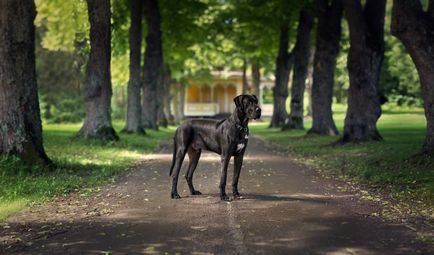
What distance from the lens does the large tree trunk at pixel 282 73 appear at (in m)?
39.1

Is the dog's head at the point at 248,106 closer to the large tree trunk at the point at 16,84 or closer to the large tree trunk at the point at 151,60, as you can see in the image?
the large tree trunk at the point at 16,84

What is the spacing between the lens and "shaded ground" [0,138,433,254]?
671 cm

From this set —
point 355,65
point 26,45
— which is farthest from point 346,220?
point 355,65

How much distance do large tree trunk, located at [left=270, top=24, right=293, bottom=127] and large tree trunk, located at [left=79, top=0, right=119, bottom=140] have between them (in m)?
17.1

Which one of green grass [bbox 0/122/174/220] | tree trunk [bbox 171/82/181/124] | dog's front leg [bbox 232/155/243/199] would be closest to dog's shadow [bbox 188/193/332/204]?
dog's front leg [bbox 232/155/243/199]

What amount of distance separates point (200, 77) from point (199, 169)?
47.1 m

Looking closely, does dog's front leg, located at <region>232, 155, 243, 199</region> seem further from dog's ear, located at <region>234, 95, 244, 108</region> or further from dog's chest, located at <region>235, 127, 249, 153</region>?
dog's ear, located at <region>234, 95, 244, 108</region>

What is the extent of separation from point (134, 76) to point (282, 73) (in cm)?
1267

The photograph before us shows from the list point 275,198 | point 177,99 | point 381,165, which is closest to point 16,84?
point 275,198

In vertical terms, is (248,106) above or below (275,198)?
above

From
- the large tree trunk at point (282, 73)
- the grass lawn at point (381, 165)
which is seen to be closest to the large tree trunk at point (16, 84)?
the grass lawn at point (381, 165)

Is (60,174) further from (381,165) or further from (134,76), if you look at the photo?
(134,76)

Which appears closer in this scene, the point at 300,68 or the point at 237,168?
the point at 237,168

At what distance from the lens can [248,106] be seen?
964cm
